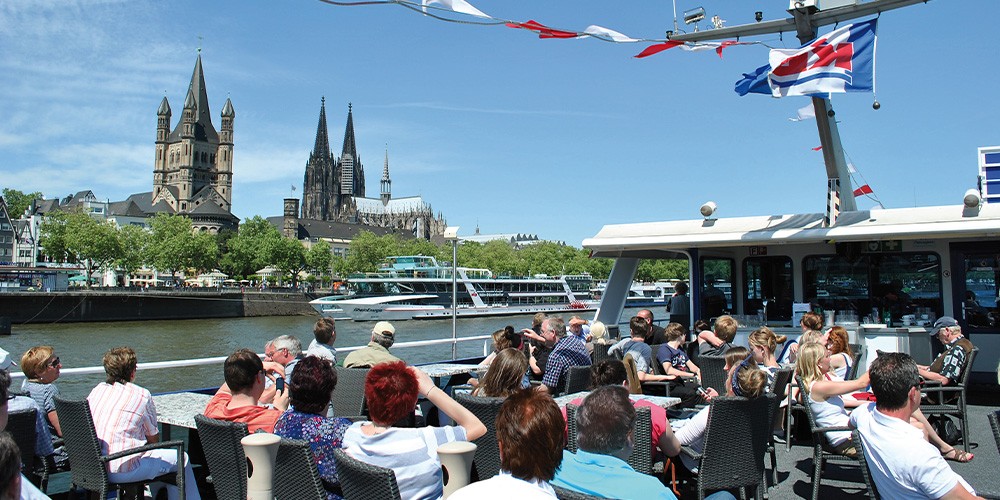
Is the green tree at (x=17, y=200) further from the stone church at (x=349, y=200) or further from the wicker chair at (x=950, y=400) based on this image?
the wicker chair at (x=950, y=400)

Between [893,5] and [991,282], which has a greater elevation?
[893,5]

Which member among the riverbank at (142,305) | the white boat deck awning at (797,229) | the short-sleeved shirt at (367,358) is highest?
the white boat deck awning at (797,229)

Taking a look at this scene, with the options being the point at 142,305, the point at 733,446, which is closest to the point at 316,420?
the point at 733,446

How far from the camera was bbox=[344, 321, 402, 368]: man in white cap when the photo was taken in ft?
20.6

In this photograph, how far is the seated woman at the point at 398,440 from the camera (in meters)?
3.30

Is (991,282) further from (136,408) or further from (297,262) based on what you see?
(297,262)

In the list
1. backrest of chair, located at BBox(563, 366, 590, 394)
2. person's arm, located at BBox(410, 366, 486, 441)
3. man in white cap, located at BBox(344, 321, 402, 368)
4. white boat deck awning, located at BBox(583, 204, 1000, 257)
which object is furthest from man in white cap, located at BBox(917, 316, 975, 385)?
person's arm, located at BBox(410, 366, 486, 441)

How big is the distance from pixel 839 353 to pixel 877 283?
16.6 ft

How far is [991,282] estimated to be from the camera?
10172mm

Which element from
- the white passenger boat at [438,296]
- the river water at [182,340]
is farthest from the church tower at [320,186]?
the river water at [182,340]

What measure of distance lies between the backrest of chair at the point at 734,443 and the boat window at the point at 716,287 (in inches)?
320

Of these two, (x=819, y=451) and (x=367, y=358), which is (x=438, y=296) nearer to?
(x=367, y=358)

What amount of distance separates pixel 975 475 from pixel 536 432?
5137mm

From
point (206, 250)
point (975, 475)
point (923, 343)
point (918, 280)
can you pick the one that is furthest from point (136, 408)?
point (206, 250)
